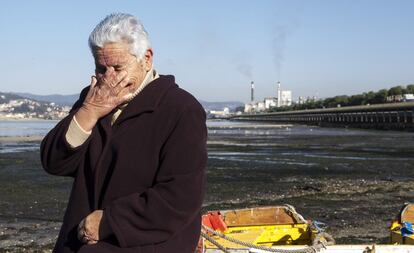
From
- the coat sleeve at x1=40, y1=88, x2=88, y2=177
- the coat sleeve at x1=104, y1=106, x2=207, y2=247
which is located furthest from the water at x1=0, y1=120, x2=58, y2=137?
the coat sleeve at x1=104, y1=106, x2=207, y2=247

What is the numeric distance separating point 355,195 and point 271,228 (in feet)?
28.4

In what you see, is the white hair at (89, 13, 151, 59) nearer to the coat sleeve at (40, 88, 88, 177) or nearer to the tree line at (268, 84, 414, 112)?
the coat sleeve at (40, 88, 88, 177)

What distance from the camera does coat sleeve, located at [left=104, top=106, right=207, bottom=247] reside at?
103 inches

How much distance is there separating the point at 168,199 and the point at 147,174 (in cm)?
17

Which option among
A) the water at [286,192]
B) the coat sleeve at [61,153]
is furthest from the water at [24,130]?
the coat sleeve at [61,153]

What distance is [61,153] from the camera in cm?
290

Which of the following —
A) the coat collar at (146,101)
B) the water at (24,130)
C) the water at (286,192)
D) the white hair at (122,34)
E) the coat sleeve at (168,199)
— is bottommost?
the water at (24,130)

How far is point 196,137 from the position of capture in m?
2.69

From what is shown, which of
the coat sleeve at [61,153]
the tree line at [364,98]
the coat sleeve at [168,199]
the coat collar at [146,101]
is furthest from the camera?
the tree line at [364,98]

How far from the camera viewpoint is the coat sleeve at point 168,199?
8.58 feet

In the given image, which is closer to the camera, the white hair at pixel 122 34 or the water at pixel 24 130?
the white hair at pixel 122 34

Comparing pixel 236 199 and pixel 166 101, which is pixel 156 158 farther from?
pixel 236 199

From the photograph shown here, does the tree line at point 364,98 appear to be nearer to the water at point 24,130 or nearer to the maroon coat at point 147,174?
the water at point 24,130

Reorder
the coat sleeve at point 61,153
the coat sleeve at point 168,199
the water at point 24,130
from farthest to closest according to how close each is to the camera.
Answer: the water at point 24,130 → the coat sleeve at point 61,153 → the coat sleeve at point 168,199
